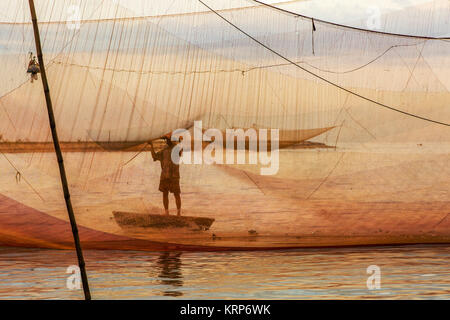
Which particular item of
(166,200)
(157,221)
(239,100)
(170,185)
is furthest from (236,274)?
(239,100)

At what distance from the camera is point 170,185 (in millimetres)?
11383

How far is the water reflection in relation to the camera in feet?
27.6

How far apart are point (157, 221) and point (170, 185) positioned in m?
0.62

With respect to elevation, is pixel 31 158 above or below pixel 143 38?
below

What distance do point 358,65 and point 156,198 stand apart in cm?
381

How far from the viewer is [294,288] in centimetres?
852

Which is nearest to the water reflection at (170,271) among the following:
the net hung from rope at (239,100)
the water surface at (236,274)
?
the water surface at (236,274)

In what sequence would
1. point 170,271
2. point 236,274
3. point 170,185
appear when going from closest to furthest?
point 236,274 < point 170,271 < point 170,185

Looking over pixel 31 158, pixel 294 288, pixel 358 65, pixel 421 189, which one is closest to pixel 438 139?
pixel 421 189

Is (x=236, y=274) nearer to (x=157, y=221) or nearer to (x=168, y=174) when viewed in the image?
(x=157, y=221)

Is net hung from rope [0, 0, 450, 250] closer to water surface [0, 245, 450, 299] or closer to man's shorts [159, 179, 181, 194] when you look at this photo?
man's shorts [159, 179, 181, 194]

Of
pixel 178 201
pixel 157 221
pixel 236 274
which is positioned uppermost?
pixel 178 201

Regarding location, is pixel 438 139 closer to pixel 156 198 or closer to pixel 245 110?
pixel 245 110

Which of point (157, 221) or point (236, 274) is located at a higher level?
point (157, 221)
